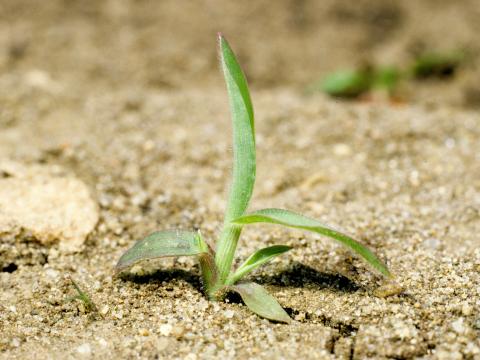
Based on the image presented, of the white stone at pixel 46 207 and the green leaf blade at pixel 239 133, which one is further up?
the green leaf blade at pixel 239 133

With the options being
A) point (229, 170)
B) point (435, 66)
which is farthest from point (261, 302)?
point (435, 66)

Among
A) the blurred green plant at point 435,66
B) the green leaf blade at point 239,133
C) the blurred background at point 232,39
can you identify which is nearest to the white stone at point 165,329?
the green leaf blade at point 239,133

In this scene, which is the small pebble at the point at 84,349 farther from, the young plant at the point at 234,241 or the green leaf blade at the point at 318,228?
the green leaf blade at the point at 318,228

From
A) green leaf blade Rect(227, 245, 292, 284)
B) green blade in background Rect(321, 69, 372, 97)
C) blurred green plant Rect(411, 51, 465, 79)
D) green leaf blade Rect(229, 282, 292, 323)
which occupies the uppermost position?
blurred green plant Rect(411, 51, 465, 79)

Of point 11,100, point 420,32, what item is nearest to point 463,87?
point 420,32

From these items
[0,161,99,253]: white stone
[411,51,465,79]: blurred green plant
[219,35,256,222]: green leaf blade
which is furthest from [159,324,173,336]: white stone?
[411,51,465,79]: blurred green plant

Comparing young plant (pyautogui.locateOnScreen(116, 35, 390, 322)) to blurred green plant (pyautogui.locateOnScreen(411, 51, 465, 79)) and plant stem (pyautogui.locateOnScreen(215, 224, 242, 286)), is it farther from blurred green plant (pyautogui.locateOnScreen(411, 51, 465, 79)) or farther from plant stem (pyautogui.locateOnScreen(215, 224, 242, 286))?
blurred green plant (pyautogui.locateOnScreen(411, 51, 465, 79))

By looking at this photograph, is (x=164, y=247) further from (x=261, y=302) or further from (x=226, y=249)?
(x=261, y=302)

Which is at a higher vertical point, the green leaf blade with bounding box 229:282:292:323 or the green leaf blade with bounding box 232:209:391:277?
the green leaf blade with bounding box 232:209:391:277
